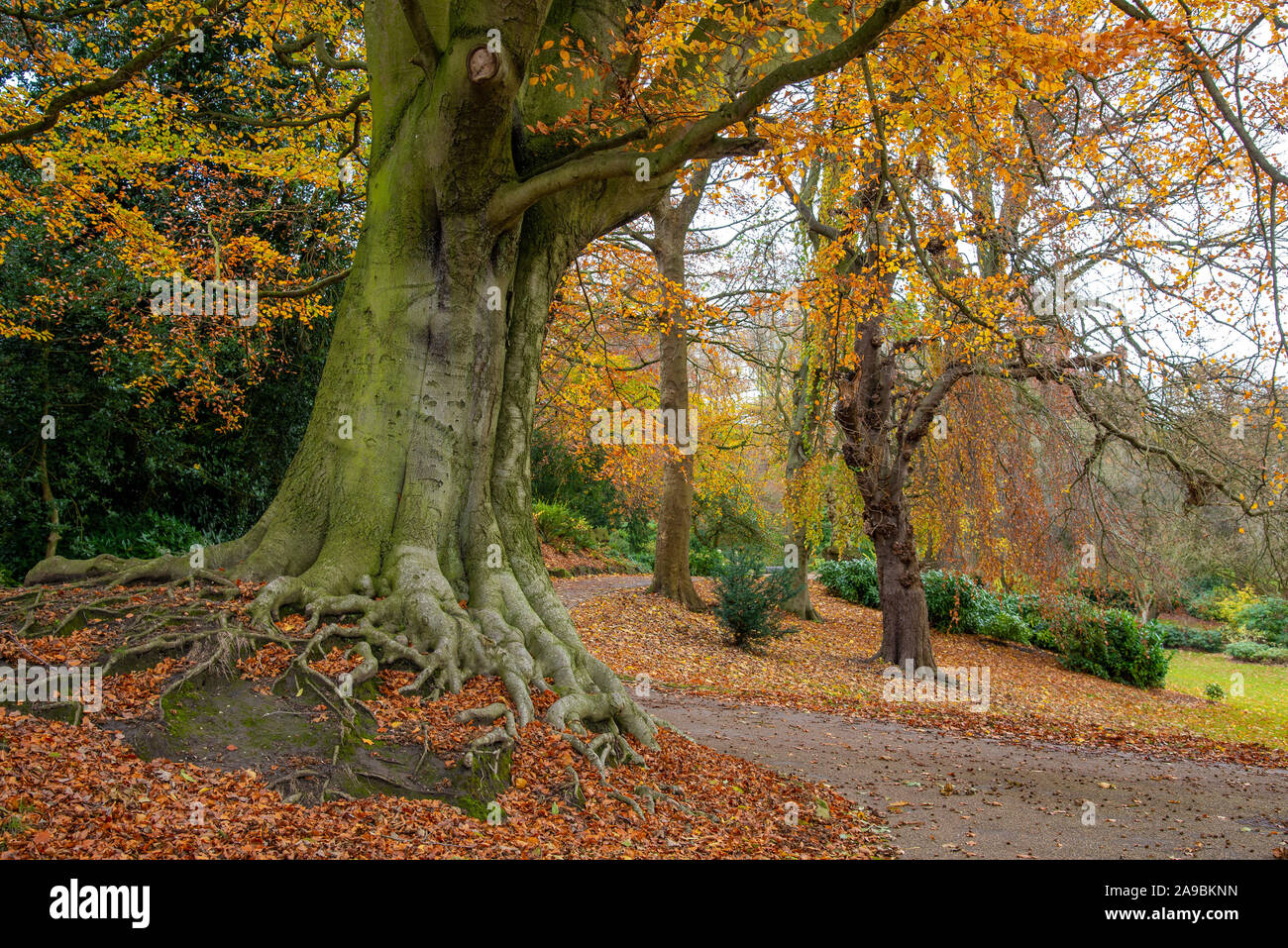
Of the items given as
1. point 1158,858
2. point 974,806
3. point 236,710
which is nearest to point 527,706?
point 236,710

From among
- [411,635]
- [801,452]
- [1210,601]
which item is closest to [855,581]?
[801,452]

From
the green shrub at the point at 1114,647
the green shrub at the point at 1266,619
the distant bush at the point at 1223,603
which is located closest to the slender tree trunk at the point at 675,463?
the green shrub at the point at 1114,647

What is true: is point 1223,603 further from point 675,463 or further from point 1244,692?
point 675,463

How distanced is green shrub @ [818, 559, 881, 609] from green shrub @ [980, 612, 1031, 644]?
3.27 m

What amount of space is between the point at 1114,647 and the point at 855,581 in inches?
298

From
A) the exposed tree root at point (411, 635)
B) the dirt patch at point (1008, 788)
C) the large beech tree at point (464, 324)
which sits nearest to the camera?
the exposed tree root at point (411, 635)

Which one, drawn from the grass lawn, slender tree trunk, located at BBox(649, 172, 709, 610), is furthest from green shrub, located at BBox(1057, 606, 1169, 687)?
slender tree trunk, located at BBox(649, 172, 709, 610)

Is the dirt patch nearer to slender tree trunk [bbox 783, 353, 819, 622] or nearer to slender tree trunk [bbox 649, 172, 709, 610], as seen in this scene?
slender tree trunk [bbox 649, 172, 709, 610]

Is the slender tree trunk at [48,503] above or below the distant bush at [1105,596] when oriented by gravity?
above

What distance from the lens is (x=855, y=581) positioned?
22.6 metres

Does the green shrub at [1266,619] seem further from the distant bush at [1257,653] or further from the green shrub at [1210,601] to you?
the green shrub at [1210,601]

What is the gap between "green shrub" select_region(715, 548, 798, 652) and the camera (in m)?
13.6

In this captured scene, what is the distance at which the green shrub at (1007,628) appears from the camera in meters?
18.4

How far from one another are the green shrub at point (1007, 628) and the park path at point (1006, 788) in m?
10.7
